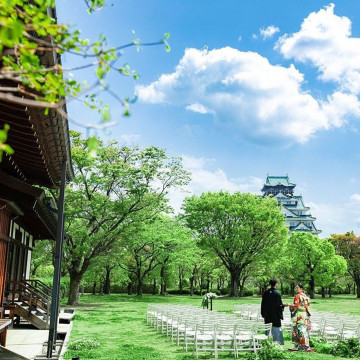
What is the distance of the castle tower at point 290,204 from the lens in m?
83.4

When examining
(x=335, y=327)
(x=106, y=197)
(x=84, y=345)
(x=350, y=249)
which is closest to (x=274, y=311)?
(x=335, y=327)

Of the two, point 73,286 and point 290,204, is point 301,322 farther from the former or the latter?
point 290,204

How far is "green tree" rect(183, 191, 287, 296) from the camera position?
45094 mm

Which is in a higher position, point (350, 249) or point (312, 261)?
point (350, 249)

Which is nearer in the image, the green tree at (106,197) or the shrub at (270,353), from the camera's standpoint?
the shrub at (270,353)

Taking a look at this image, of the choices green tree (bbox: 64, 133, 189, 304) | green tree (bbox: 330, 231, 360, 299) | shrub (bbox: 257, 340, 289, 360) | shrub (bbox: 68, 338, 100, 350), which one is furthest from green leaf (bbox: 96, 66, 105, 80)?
green tree (bbox: 330, 231, 360, 299)

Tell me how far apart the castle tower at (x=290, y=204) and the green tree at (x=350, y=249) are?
1462cm

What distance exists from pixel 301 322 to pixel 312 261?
1584 inches

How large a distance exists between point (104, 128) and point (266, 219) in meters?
43.7

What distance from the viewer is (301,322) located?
1178cm

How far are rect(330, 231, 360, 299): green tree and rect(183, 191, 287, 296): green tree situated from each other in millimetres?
17108

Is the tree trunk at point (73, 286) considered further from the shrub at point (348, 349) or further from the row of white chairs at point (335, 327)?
the shrub at point (348, 349)

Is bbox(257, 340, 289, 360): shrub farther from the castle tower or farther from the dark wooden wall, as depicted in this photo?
the castle tower

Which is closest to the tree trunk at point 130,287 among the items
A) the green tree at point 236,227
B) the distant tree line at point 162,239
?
the distant tree line at point 162,239
